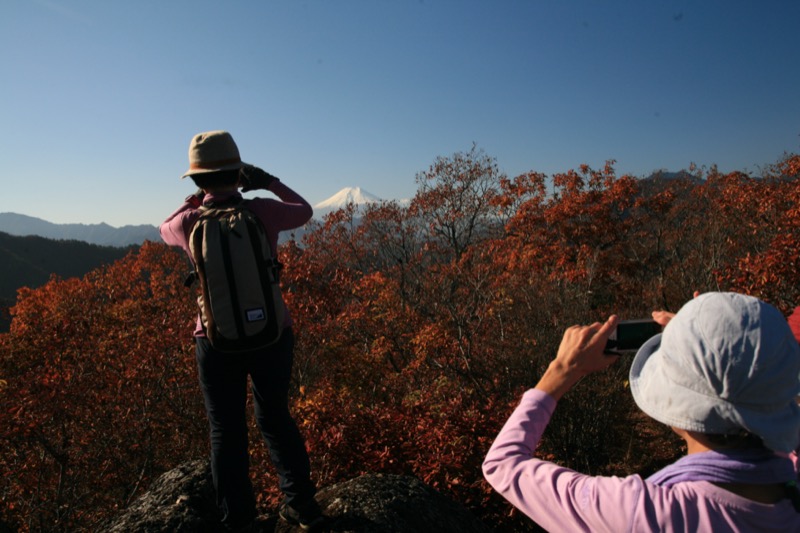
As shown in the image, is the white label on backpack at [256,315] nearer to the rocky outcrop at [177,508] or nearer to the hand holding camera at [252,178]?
the hand holding camera at [252,178]

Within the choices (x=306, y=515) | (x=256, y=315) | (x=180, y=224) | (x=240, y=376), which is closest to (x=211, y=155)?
(x=180, y=224)

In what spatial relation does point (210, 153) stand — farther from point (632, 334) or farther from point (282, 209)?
point (632, 334)

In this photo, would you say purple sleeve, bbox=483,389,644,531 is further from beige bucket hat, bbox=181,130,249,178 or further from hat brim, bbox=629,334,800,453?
beige bucket hat, bbox=181,130,249,178

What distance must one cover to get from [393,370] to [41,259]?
258ft

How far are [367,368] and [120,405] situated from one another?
20.3ft

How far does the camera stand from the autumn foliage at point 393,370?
4551 millimetres

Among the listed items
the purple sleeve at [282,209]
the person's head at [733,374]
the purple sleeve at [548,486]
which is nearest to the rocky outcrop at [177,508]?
the purple sleeve at [282,209]

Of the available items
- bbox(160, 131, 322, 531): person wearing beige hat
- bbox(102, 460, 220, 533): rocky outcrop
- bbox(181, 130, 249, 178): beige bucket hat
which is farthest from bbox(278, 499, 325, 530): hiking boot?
bbox(181, 130, 249, 178): beige bucket hat

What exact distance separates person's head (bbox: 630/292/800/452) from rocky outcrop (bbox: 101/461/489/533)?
6.31ft

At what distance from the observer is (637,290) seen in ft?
51.3

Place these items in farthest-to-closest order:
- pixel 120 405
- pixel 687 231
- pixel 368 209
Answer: pixel 368 209 < pixel 687 231 < pixel 120 405

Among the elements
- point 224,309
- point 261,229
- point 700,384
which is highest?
point 261,229

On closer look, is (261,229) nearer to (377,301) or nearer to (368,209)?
(377,301)

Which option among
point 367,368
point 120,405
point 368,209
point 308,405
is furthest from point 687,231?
point 120,405
